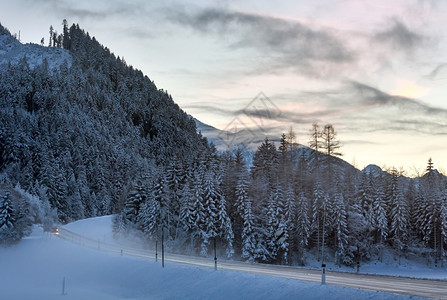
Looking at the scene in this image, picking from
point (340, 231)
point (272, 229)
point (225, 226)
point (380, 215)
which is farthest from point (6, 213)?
point (380, 215)

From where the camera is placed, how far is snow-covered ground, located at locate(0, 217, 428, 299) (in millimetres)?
21750

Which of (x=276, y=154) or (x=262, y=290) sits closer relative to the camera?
(x=262, y=290)

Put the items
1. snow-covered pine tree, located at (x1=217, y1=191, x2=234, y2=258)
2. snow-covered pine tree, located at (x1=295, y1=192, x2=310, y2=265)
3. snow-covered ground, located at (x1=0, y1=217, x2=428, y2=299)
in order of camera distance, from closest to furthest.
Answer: snow-covered ground, located at (x1=0, y1=217, x2=428, y2=299), snow-covered pine tree, located at (x1=217, y1=191, x2=234, y2=258), snow-covered pine tree, located at (x1=295, y1=192, x2=310, y2=265)

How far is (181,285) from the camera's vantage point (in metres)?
29.9

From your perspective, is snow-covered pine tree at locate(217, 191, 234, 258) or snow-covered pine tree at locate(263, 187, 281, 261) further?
snow-covered pine tree at locate(217, 191, 234, 258)

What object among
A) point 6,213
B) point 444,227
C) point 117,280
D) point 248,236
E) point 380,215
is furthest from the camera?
point 6,213

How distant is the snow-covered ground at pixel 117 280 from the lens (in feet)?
71.4

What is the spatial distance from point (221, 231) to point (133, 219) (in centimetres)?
2152

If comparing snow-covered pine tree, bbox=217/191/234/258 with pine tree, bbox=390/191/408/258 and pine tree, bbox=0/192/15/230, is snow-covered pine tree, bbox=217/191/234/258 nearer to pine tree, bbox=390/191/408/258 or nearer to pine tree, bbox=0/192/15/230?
pine tree, bbox=390/191/408/258

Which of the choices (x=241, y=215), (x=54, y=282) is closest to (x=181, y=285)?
(x=54, y=282)

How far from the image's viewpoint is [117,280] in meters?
39.1

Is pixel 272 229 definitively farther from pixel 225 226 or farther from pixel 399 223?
pixel 399 223

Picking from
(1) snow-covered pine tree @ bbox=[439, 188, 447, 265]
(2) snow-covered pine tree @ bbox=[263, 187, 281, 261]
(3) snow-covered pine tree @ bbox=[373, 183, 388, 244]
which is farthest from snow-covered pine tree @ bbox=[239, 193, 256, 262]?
(1) snow-covered pine tree @ bbox=[439, 188, 447, 265]

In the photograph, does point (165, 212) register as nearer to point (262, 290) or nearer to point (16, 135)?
point (262, 290)
